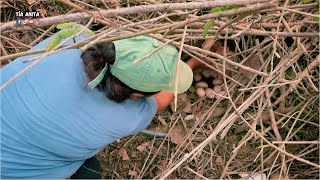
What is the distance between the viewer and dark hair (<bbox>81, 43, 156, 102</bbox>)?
56.2 inches

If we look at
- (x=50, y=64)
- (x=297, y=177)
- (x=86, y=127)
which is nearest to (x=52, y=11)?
(x=50, y=64)

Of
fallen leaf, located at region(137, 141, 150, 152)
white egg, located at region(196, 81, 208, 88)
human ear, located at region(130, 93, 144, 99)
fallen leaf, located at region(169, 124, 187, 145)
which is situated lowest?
fallen leaf, located at region(137, 141, 150, 152)

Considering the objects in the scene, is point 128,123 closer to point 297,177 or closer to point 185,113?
point 185,113

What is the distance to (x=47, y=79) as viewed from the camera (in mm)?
1421

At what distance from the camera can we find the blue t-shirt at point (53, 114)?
1.41m

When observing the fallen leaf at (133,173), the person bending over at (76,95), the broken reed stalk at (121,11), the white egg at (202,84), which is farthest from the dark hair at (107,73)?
the fallen leaf at (133,173)

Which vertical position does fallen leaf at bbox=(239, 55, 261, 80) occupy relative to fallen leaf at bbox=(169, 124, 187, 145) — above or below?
above

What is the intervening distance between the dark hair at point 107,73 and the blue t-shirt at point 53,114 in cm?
2

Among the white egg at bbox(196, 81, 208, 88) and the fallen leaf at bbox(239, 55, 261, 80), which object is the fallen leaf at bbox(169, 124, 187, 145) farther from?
the fallen leaf at bbox(239, 55, 261, 80)

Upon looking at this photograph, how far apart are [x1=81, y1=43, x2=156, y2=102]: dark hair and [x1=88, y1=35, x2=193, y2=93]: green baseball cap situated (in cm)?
2

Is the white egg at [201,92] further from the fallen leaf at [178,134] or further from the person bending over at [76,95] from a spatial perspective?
the person bending over at [76,95]

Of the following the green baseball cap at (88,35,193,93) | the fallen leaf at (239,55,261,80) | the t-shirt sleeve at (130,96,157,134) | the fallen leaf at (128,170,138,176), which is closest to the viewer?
the green baseball cap at (88,35,193,93)

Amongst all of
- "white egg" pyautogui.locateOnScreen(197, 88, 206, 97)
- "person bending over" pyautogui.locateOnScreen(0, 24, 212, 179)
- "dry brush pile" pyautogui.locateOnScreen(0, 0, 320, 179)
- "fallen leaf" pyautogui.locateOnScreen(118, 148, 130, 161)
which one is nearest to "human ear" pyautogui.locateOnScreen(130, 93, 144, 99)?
"person bending over" pyautogui.locateOnScreen(0, 24, 212, 179)

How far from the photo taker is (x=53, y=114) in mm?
1405
